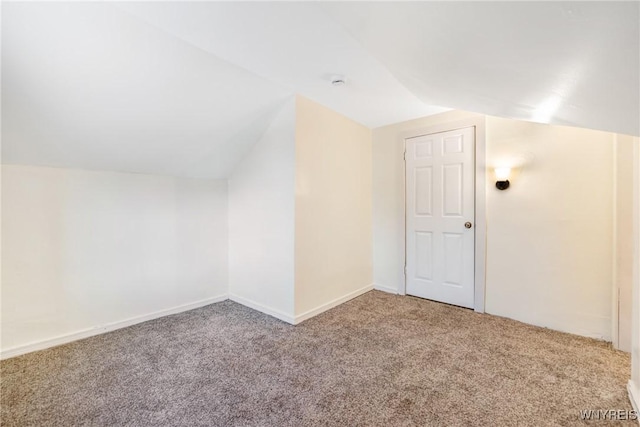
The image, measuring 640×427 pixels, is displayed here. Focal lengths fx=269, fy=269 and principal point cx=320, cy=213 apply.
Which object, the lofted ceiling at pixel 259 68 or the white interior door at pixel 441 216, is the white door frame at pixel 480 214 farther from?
the lofted ceiling at pixel 259 68

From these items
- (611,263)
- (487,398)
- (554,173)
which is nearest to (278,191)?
(487,398)

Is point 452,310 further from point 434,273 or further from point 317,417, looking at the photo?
point 317,417

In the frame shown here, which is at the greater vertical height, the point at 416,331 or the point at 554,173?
the point at 554,173

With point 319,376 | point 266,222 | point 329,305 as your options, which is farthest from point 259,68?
point 329,305

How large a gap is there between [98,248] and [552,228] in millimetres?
4191

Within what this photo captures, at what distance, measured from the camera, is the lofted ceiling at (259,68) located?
2.76 feet

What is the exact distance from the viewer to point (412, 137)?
133 inches

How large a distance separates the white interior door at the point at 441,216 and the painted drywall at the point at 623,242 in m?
1.05

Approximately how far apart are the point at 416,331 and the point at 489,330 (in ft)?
2.19

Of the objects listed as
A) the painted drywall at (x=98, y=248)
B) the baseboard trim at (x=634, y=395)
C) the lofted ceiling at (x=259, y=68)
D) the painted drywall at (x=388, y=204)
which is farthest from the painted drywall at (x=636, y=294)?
the painted drywall at (x=98, y=248)

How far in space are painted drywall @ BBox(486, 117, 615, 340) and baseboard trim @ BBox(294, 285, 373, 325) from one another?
141cm

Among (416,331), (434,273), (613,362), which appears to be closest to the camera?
(613,362)

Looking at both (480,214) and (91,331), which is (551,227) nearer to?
(480,214)

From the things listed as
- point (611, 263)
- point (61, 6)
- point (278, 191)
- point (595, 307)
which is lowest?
point (595, 307)
